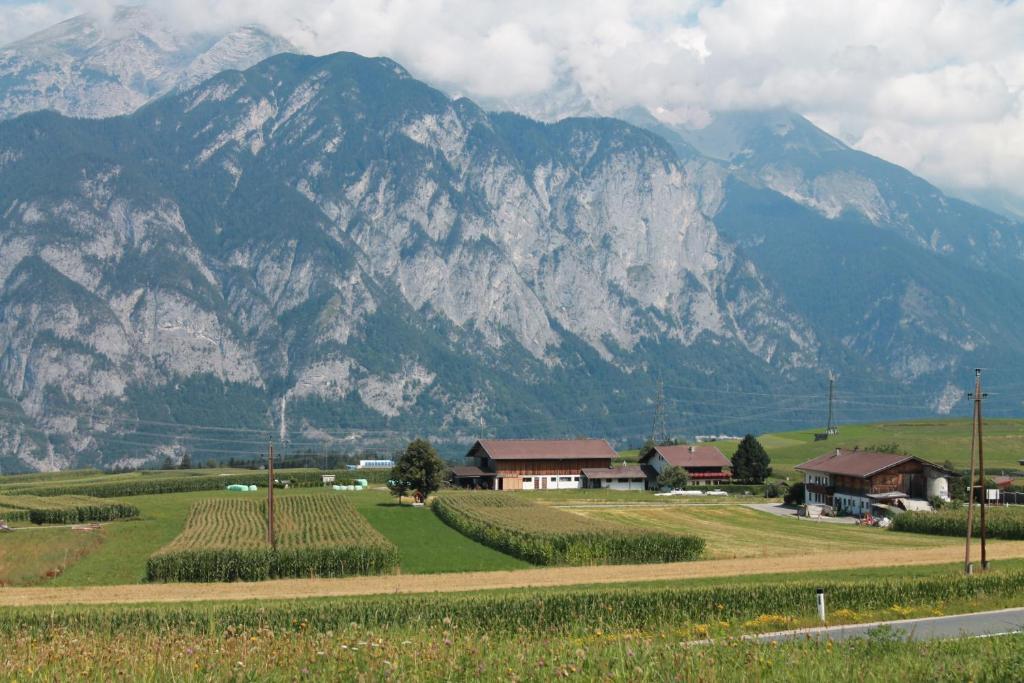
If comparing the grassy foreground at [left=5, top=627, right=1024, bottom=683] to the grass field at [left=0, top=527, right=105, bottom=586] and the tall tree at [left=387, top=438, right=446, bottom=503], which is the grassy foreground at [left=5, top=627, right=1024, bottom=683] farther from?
the tall tree at [left=387, top=438, right=446, bottom=503]

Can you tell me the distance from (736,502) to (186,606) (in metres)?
92.5

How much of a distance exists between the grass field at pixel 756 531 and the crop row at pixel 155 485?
66.6 metres

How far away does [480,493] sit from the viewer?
411 feet

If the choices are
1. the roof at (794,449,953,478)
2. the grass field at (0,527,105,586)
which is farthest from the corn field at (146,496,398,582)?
the roof at (794,449,953,478)

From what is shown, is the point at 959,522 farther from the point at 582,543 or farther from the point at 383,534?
the point at 383,534

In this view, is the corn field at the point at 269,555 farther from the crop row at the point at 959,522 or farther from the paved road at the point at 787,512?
the crop row at the point at 959,522

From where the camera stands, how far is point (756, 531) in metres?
92.6

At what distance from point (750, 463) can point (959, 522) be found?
215 feet

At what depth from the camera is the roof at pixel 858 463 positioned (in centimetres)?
11044

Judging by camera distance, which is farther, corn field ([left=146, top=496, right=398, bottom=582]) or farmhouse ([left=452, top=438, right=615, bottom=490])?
farmhouse ([left=452, top=438, right=615, bottom=490])

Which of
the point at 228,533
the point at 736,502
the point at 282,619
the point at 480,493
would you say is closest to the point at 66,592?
the point at 282,619

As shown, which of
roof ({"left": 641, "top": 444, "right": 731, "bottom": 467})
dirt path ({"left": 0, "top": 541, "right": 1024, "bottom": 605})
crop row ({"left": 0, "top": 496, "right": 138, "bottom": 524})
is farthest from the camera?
roof ({"left": 641, "top": 444, "right": 731, "bottom": 467})

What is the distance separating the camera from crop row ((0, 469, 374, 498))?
140 meters

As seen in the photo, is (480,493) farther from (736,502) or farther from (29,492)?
(29,492)
